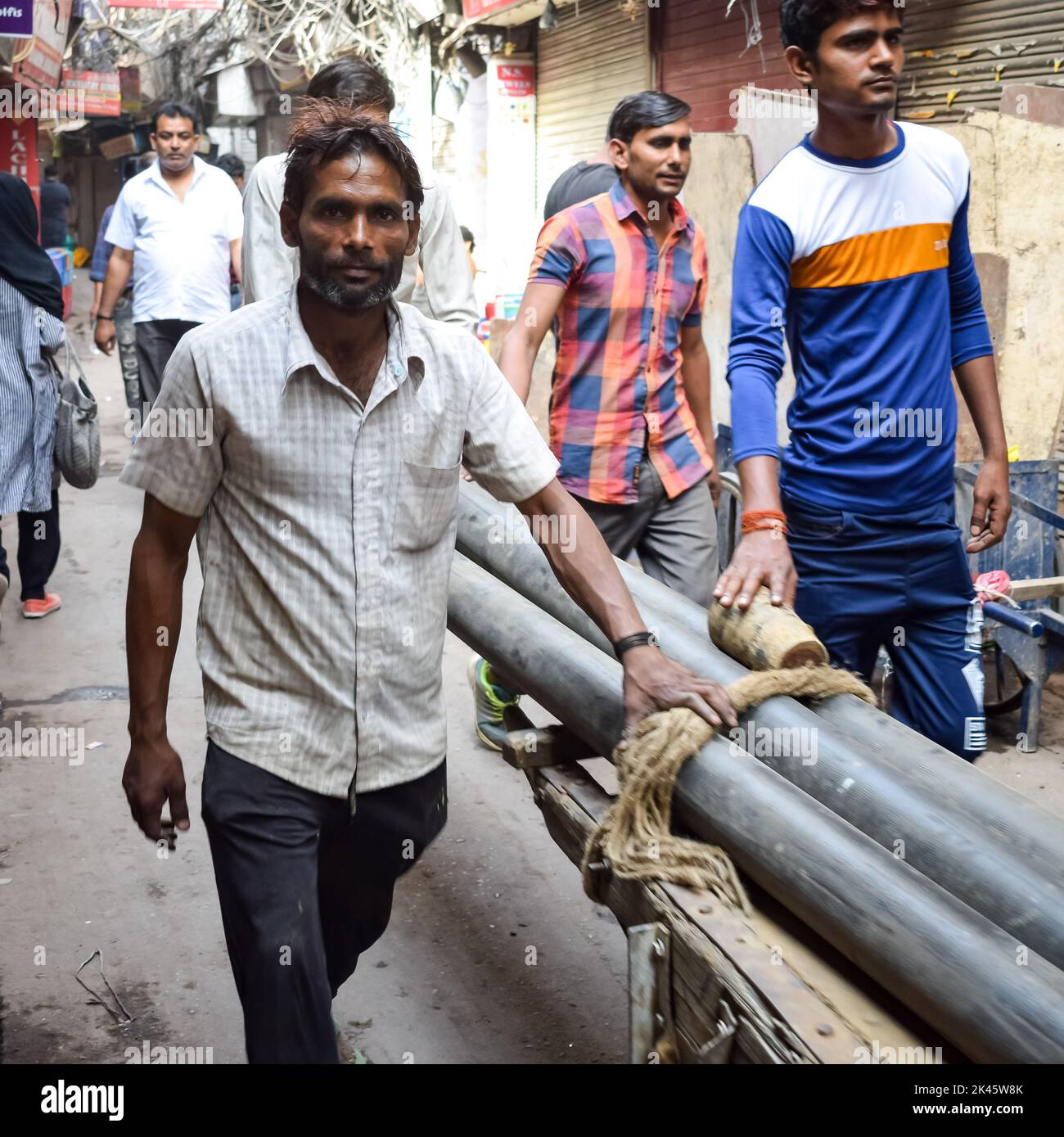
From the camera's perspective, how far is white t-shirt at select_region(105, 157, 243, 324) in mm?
7461

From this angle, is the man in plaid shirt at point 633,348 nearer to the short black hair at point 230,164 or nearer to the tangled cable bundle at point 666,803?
the tangled cable bundle at point 666,803

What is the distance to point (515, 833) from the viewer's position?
4.24 m

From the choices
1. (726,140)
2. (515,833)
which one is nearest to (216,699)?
(515,833)

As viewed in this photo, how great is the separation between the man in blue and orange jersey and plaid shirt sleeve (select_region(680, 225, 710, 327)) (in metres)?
1.34

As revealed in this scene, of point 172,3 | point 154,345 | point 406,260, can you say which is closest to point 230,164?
point 172,3

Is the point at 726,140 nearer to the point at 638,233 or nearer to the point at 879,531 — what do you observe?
the point at 638,233

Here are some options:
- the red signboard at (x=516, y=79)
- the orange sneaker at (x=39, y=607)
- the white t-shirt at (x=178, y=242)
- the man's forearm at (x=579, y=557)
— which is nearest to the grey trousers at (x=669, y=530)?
the man's forearm at (x=579, y=557)

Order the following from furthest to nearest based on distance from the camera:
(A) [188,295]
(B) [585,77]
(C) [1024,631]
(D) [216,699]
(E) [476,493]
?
1. (B) [585,77]
2. (A) [188,295]
3. (C) [1024,631]
4. (E) [476,493]
5. (D) [216,699]

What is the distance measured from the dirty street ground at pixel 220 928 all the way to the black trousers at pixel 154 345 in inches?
110

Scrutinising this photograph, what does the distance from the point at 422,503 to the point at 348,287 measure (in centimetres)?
37

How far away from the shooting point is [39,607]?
20.7ft

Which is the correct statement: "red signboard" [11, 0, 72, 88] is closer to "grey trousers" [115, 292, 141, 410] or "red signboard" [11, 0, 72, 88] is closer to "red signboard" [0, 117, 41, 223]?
"red signboard" [0, 117, 41, 223]

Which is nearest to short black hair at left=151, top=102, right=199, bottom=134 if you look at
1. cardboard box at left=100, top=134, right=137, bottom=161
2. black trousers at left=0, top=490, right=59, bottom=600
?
black trousers at left=0, top=490, right=59, bottom=600

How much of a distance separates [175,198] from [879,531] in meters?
5.73
